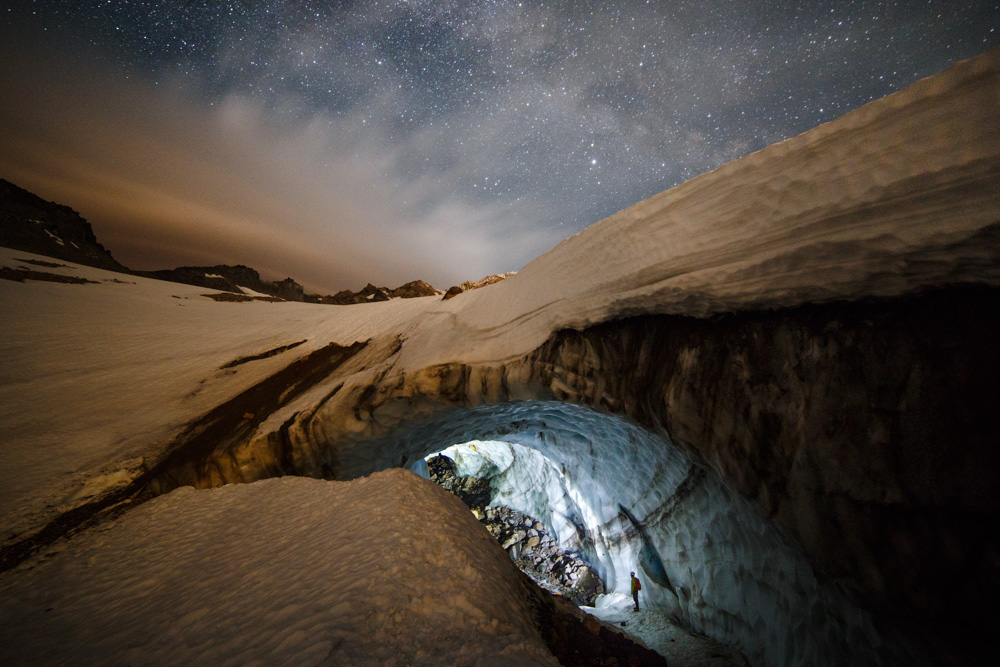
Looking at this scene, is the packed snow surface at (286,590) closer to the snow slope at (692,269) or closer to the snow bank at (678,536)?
the snow slope at (692,269)

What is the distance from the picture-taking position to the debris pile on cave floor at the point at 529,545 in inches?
338

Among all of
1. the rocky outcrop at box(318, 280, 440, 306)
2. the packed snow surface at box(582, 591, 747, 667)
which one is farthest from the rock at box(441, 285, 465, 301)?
the rocky outcrop at box(318, 280, 440, 306)

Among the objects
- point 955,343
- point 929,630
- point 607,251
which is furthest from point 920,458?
point 607,251

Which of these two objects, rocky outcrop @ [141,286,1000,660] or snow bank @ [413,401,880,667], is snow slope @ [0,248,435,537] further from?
rocky outcrop @ [141,286,1000,660]

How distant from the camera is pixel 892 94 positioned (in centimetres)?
206

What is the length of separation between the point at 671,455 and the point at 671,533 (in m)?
1.84

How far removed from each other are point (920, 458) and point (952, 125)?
82.6 inches

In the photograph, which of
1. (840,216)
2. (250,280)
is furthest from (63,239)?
(840,216)

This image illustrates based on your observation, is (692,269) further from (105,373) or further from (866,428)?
(105,373)

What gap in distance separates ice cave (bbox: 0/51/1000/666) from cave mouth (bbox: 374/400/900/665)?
0.05m

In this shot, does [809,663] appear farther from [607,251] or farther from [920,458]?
[607,251]

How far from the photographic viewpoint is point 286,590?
262 centimetres

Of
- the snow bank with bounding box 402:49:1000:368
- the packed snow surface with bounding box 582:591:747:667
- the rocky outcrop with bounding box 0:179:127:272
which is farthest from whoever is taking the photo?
the rocky outcrop with bounding box 0:179:127:272

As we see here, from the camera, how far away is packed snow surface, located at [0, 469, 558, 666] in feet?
7.00
